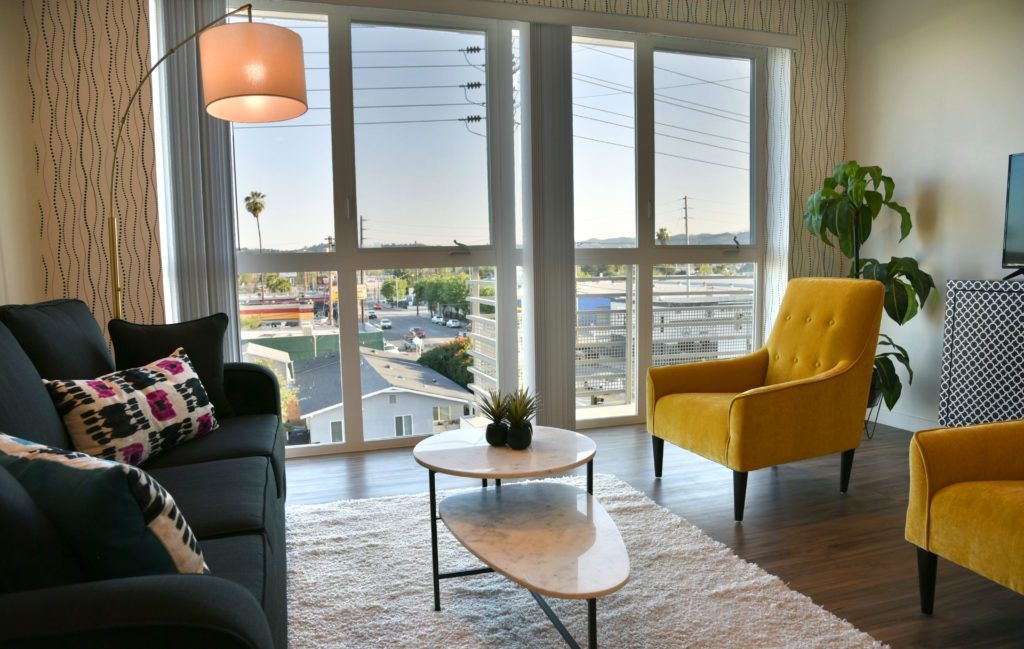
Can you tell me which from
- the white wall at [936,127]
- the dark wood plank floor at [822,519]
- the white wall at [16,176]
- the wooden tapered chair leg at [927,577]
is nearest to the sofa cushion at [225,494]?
the dark wood plank floor at [822,519]

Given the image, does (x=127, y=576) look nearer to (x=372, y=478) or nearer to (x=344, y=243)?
(x=372, y=478)

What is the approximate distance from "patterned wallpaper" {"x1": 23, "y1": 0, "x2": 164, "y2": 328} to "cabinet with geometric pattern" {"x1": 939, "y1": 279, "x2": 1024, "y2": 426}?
422cm

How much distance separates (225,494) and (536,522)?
87 cm

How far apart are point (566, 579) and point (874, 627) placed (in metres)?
1.09

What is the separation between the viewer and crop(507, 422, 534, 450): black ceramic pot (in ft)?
7.35

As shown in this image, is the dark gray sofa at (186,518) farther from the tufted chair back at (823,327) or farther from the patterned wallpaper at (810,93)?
the patterned wallpaper at (810,93)

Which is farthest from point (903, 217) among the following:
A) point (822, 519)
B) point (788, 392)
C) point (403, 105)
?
point (403, 105)

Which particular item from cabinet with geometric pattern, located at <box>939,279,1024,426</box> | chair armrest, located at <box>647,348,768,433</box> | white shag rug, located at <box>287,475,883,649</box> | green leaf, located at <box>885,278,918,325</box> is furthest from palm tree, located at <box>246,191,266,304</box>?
cabinet with geometric pattern, located at <box>939,279,1024,426</box>

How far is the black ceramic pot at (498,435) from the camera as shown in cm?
227

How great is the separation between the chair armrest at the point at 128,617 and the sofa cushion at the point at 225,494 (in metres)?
0.64

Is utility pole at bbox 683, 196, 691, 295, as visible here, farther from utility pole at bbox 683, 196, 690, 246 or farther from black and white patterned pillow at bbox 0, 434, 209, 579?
black and white patterned pillow at bbox 0, 434, 209, 579

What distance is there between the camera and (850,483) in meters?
3.25

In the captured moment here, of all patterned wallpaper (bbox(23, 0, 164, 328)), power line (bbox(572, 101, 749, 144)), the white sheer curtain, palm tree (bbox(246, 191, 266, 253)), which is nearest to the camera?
patterned wallpaper (bbox(23, 0, 164, 328))

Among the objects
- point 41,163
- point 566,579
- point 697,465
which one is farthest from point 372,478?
point 41,163
